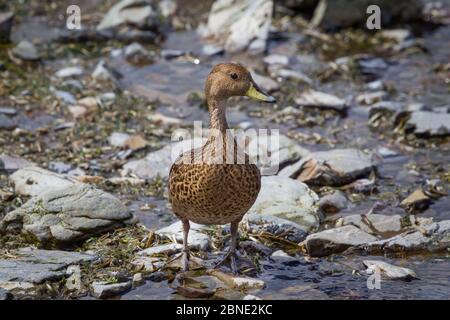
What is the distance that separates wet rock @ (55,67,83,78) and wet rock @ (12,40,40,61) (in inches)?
18.0

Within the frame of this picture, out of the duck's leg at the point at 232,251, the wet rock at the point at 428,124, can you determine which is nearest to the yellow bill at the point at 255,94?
the duck's leg at the point at 232,251

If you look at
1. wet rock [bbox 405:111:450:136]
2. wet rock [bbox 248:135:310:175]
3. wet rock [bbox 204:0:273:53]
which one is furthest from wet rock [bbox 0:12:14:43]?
wet rock [bbox 405:111:450:136]

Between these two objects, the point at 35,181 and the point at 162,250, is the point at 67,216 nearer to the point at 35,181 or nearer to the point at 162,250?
the point at 162,250

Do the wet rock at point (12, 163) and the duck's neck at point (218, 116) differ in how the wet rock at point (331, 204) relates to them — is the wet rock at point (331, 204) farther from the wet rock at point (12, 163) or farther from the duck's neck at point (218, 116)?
the wet rock at point (12, 163)

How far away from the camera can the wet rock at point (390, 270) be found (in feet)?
21.7

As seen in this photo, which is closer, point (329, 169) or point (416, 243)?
point (416, 243)

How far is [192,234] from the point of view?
7301 mm

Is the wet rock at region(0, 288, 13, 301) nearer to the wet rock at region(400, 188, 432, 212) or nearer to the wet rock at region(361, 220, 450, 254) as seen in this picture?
the wet rock at region(361, 220, 450, 254)

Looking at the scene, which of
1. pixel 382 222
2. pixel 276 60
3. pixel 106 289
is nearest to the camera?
pixel 106 289

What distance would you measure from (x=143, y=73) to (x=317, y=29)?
126 inches

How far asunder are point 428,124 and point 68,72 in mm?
4851

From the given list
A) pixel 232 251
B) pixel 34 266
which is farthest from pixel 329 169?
pixel 34 266

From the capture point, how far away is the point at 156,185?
8.81 metres
